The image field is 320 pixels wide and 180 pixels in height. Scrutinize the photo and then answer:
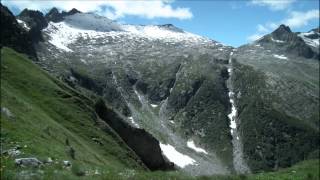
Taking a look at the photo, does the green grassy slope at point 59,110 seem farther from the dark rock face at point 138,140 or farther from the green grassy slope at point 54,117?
the dark rock face at point 138,140

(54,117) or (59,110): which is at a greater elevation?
(59,110)

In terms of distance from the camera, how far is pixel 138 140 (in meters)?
112

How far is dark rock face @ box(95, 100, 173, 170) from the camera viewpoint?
107 metres

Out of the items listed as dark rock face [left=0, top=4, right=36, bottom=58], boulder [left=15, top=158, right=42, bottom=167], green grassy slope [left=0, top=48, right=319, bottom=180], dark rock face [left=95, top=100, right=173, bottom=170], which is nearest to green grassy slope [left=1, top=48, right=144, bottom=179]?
green grassy slope [left=0, top=48, right=319, bottom=180]

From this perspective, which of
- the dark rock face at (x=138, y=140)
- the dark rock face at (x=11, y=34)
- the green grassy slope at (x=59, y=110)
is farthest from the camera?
the dark rock face at (x=11, y=34)

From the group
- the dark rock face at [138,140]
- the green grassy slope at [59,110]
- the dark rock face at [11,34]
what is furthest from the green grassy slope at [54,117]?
the dark rock face at [11,34]

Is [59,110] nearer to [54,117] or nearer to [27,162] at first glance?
[54,117]

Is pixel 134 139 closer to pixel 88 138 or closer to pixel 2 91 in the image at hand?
pixel 88 138

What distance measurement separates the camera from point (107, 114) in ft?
349

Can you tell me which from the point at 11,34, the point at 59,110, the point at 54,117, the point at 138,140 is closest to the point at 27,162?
the point at 54,117

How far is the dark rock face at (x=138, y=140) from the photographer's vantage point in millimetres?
106750

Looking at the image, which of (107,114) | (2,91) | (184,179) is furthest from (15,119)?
(107,114)

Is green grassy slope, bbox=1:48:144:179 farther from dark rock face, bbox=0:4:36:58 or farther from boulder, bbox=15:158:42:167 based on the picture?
dark rock face, bbox=0:4:36:58

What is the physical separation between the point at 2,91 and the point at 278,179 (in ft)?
155
